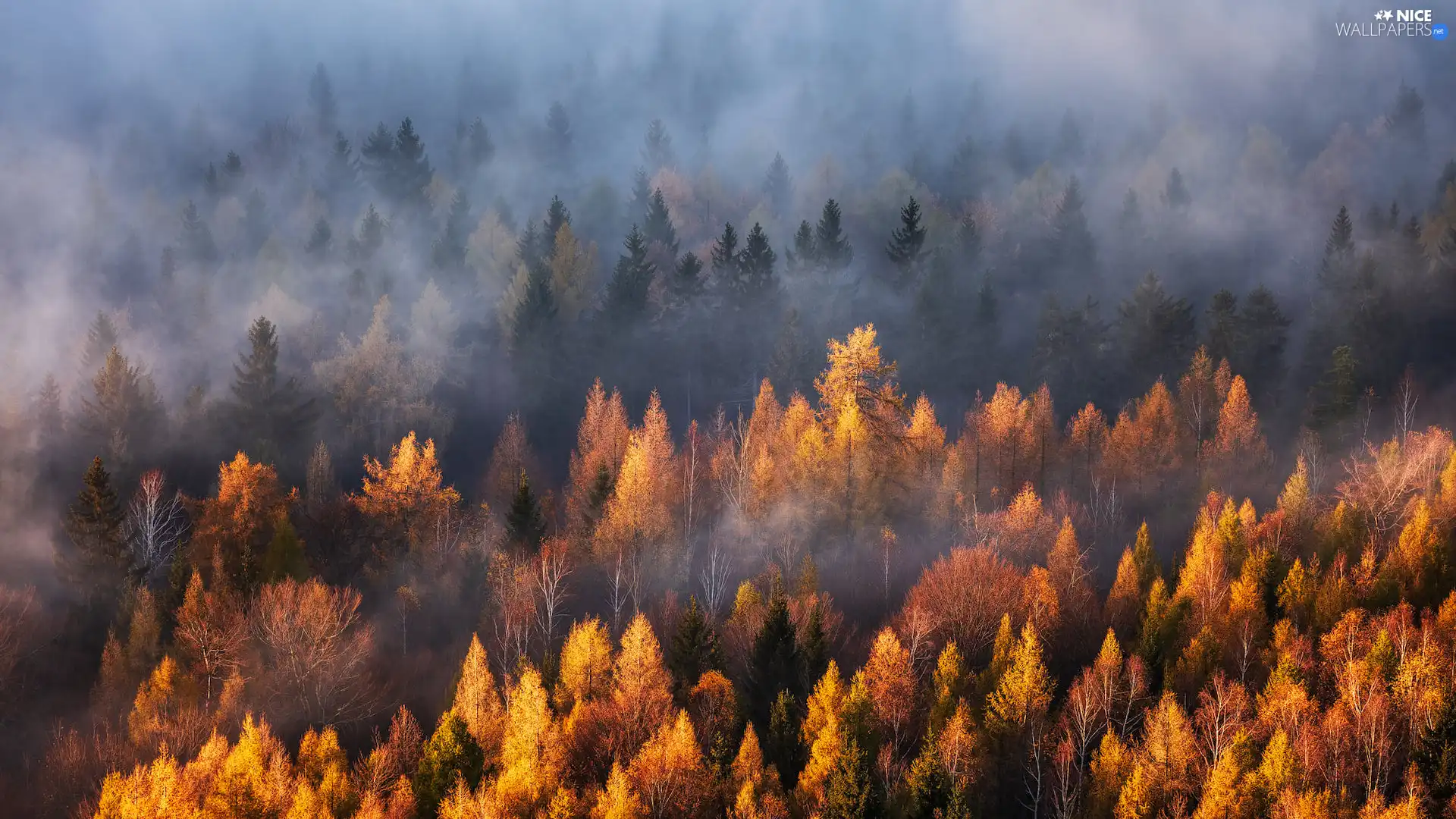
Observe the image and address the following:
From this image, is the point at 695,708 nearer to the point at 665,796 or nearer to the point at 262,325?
the point at 665,796

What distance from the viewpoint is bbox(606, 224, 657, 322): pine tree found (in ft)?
342

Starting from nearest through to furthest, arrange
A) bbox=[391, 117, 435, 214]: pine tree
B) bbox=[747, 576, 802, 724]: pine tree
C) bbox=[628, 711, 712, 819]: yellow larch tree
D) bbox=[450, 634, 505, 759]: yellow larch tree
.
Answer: bbox=[628, 711, 712, 819]: yellow larch tree
bbox=[450, 634, 505, 759]: yellow larch tree
bbox=[747, 576, 802, 724]: pine tree
bbox=[391, 117, 435, 214]: pine tree

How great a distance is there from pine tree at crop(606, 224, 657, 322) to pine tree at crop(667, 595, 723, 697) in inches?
2046

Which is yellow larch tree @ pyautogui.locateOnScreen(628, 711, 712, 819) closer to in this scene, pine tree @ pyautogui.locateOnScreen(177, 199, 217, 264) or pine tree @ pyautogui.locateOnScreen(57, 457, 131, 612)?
pine tree @ pyautogui.locateOnScreen(57, 457, 131, 612)

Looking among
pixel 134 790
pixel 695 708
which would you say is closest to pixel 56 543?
pixel 134 790

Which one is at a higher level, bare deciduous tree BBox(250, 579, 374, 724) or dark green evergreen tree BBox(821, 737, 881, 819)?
bare deciduous tree BBox(250, 579, 374, 724)

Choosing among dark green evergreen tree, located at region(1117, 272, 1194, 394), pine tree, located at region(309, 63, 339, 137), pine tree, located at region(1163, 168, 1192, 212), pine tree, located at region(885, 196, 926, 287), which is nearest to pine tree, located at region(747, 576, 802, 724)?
dark green evergreen tree, located at region(1117, 272, 1194, 394)

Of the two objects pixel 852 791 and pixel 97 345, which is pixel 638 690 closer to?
pixel 852 791

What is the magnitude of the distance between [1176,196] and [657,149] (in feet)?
232

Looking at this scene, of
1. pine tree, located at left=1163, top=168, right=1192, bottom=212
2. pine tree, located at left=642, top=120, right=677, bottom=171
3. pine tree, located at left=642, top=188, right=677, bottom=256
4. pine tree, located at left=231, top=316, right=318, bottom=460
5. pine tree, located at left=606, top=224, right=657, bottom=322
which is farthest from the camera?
Answer: pine tree, located at left=642, top=120, right=677, bottom=171

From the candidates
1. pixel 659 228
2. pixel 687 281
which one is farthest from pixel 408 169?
pixel 687 281

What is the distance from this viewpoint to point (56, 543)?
76.6m

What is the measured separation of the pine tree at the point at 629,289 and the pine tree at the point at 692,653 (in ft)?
171

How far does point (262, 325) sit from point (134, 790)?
4838 cm
